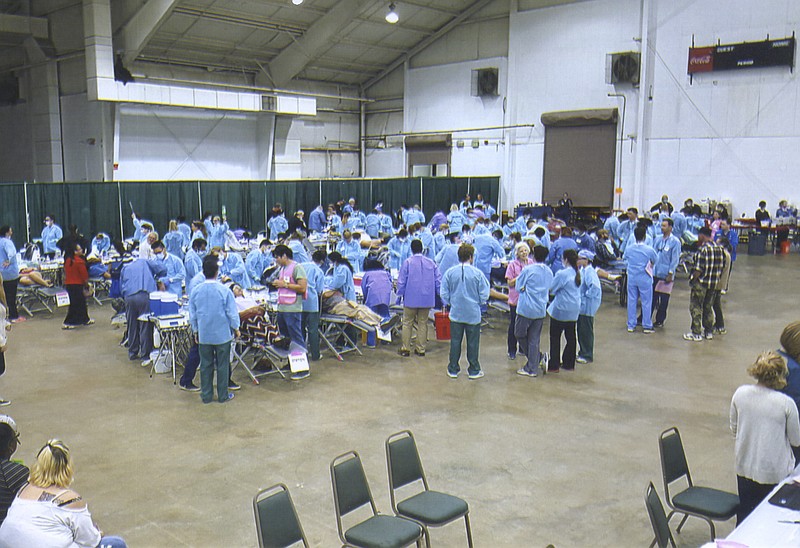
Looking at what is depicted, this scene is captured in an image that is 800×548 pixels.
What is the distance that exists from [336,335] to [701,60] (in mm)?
16942

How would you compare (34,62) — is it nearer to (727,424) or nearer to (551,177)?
(551,177)

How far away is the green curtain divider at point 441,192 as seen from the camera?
84.3 ft

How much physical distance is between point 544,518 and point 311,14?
2121 centimetres

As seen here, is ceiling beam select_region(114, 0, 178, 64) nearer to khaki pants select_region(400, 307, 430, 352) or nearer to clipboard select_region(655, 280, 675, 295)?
khaki pants select_region(400, 307, 430, 352)

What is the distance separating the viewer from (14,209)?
16062mm

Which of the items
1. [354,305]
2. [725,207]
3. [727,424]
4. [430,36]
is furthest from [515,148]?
[727,424]

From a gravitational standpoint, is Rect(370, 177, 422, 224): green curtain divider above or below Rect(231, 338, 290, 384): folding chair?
above

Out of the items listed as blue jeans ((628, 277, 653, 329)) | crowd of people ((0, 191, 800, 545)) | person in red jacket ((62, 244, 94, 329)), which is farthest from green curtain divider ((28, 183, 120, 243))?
blue jeans ((628, 277, 653, 329))

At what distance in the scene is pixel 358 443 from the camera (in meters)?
6.45

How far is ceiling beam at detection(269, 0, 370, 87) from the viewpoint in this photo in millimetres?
22528

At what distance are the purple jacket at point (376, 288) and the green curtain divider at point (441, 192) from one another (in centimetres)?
1604

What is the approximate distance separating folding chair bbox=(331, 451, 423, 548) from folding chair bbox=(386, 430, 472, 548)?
10 cm

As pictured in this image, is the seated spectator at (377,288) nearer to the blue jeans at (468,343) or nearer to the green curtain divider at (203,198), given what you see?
the blue jeans at (468,343)

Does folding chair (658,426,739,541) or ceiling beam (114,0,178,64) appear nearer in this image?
folding chair (658,426,739,541)
